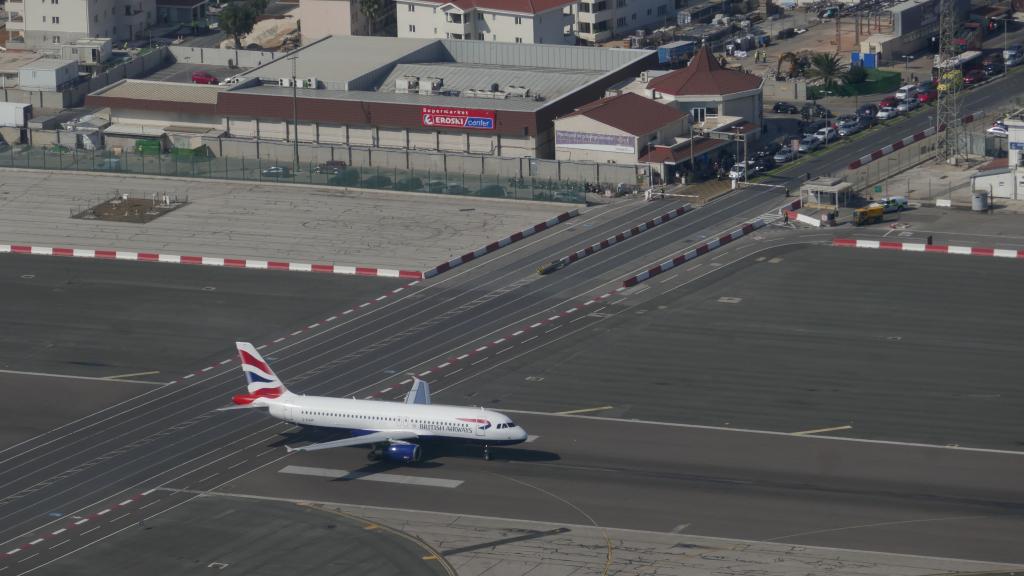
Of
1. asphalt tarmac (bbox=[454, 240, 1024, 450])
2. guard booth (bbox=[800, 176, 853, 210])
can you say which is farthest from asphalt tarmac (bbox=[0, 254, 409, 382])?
guard booth (bbox=[800, 176, 853, 210])

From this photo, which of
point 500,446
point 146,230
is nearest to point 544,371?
point 500,446

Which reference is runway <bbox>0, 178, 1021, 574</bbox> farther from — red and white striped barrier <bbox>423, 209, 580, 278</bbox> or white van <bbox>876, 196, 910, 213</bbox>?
white van <bbox>876, 196, 910, 213</bbox>

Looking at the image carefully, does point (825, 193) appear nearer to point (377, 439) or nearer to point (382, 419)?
point (382, 419)

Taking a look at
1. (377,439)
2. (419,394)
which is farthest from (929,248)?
(377,439)

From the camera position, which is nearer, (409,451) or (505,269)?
(409,451)

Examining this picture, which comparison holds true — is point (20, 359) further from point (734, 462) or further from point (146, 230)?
point (734, 462)
